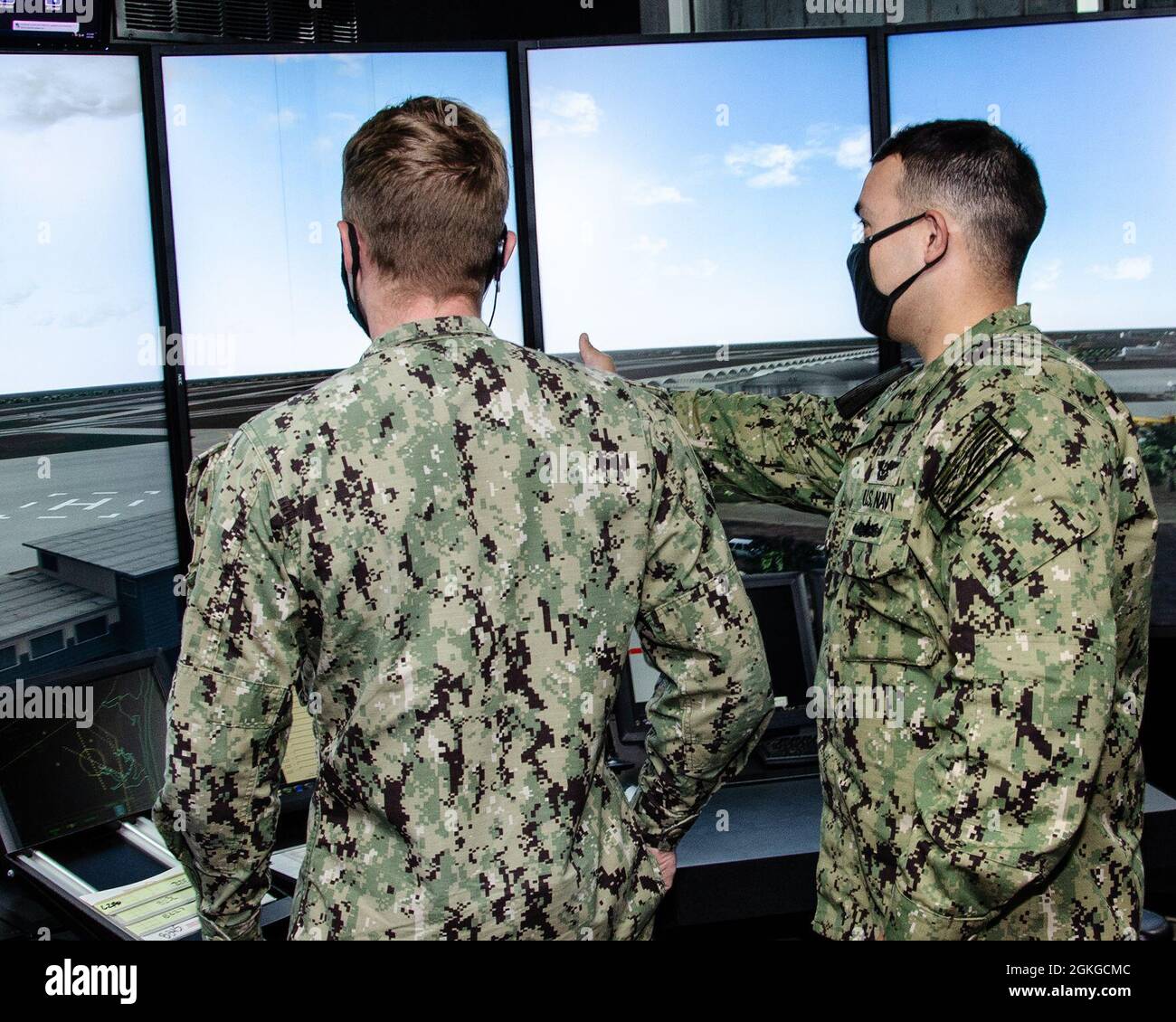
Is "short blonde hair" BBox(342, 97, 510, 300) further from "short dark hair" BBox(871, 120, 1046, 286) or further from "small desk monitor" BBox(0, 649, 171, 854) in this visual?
"small desk monitor" BBox(0, 649, 171, 854)

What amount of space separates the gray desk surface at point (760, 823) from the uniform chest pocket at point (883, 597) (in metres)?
0.78

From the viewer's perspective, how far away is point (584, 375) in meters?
1.12

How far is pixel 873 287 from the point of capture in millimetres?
1432

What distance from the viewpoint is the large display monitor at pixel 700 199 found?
7.90 ft

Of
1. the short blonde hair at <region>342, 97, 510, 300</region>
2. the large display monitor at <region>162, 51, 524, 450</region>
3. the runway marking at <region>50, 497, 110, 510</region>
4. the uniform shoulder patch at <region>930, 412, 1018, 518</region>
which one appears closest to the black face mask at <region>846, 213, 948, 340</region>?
the uniform shoulder patch at <region>930, 412, 1018, 518</region>

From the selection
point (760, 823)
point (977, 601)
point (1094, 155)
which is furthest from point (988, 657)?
point (1094, 155)

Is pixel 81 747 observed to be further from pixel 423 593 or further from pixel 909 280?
pixel 909 280

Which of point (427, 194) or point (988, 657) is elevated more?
point (427, 194)

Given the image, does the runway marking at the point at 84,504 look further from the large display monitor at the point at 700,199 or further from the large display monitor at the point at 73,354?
the large display monitor at the point at 700,199

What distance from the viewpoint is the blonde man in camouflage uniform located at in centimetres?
102

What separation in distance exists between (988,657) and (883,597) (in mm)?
178

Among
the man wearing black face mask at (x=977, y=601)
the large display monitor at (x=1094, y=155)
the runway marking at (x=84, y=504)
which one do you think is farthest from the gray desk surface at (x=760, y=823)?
the runway marking at (x=84, y=504)

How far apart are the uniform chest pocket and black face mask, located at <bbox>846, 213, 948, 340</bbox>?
0.91 ft
